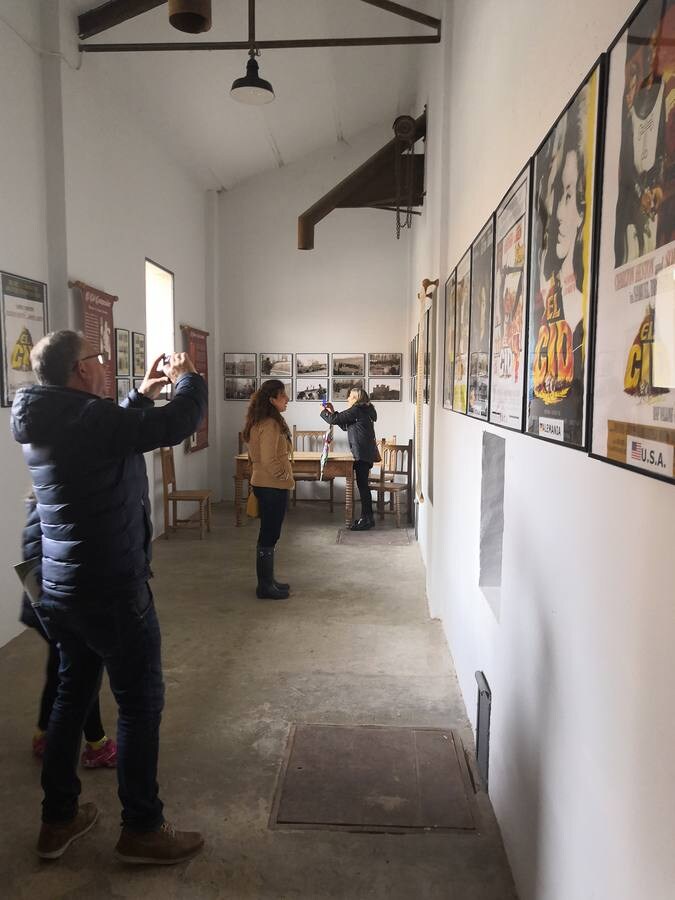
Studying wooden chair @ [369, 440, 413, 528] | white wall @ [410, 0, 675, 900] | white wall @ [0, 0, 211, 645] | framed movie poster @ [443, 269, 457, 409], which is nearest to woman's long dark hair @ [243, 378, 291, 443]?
framed movie poster @ [443, 269, 457, 409]

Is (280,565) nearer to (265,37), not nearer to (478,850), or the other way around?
(478,850)

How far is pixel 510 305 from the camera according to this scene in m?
2.34

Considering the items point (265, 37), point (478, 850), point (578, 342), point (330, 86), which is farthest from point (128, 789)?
point (330, 86)

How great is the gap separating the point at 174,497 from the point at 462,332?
4.72m

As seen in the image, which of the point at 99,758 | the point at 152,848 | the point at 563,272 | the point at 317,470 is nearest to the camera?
the point at 563,272

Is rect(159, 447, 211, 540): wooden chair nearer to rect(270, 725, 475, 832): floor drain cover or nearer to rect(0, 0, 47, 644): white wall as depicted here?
rect(0, 0, 47, 644): white wall

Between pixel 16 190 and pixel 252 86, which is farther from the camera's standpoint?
pixel 252 86

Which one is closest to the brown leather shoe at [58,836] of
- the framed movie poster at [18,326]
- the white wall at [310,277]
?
the framed movie poster at [18,326]

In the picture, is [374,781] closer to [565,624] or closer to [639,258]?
[565,624]

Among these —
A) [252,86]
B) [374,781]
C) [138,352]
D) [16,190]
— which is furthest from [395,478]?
[374,781]

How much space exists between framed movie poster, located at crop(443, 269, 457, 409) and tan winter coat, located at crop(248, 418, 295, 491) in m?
1.28

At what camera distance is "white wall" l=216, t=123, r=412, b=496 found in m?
9.27

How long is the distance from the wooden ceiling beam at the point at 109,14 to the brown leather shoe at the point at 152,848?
17.9ft

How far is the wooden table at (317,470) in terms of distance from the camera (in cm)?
798
